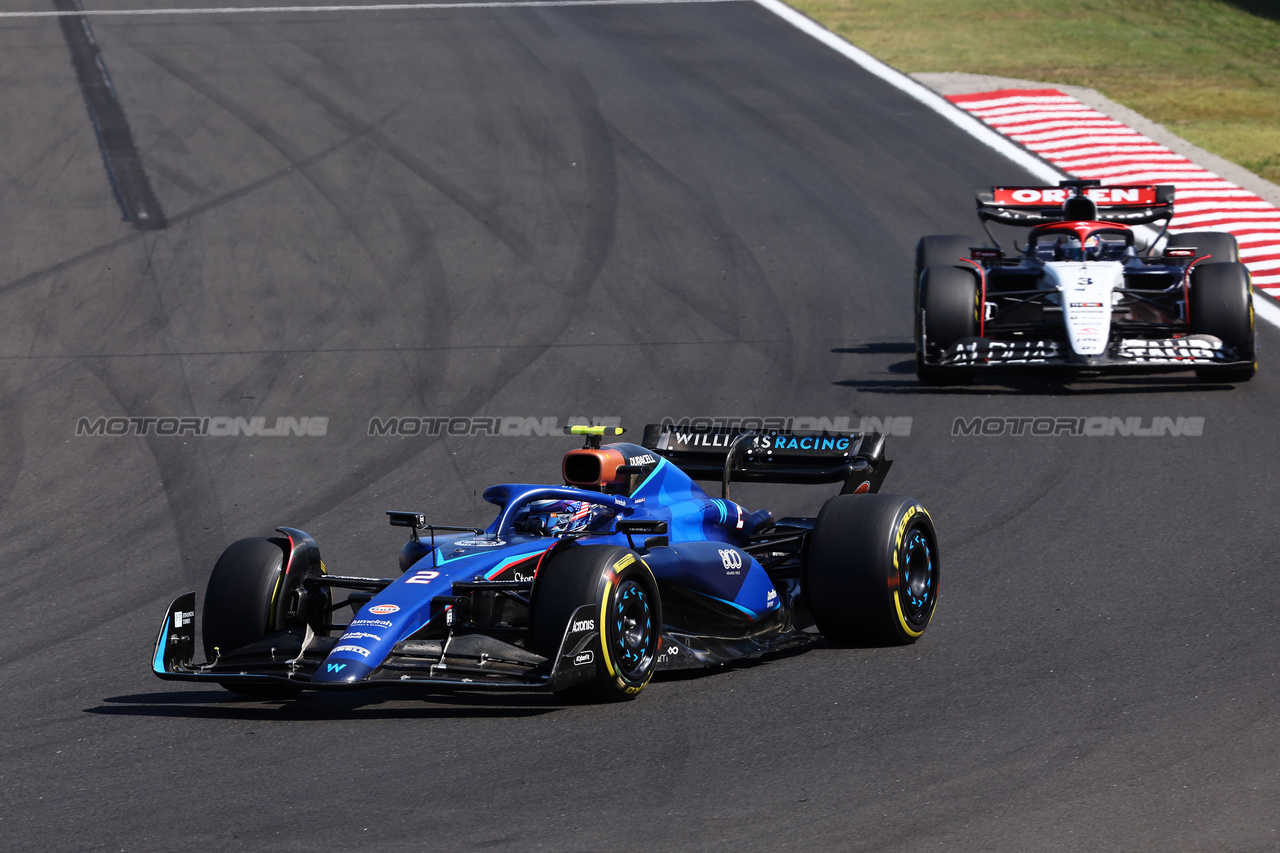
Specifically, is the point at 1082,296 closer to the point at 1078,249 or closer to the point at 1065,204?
the point at 1078,249

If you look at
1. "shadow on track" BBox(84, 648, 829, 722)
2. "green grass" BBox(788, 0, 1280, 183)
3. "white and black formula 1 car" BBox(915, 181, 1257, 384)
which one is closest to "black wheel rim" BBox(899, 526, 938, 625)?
"shadow on track" BBox(84, 648, 829, 722)

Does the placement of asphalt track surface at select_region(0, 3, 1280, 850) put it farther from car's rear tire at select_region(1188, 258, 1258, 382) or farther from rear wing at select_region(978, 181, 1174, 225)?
rear wing at select_region(978, 181, 1174, 225)

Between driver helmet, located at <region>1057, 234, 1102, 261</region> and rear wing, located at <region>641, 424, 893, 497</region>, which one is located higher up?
driver helmet, located at <region>1057, 234, 1102, 261</region>

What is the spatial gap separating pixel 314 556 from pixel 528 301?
973 centimetres

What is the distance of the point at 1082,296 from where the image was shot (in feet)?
45.0

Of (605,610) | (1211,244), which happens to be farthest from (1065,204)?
(605,610)

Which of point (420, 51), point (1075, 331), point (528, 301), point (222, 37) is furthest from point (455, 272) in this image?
point (222, 37)

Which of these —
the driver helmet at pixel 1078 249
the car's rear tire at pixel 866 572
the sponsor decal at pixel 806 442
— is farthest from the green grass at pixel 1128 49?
the car's rear tire at pixel 866 572

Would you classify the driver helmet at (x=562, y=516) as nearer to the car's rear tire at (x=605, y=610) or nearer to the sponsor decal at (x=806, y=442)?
the car's rear tire at (x=605, y=610)

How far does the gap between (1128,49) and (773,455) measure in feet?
76.8

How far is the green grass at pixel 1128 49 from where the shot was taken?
2497cm

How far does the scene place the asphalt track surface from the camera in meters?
5.62

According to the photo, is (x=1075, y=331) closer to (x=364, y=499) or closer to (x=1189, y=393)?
(x=1189, y=393)

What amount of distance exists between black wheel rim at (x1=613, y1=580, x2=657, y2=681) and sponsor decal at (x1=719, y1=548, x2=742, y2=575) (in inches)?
30.0
